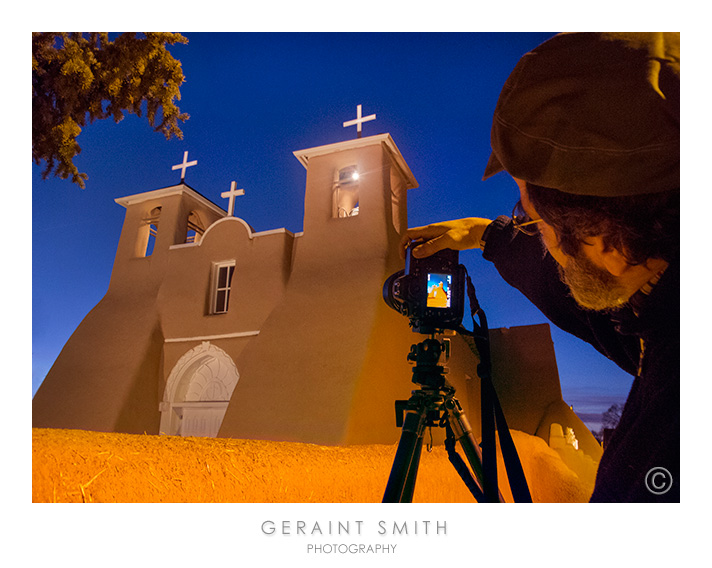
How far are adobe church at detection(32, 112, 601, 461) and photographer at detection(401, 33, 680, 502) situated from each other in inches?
32.6

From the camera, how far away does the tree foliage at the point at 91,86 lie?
1.74m

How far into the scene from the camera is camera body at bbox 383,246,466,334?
1.24 m

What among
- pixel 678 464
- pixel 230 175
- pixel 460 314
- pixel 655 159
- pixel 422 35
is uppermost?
pixel 422 35

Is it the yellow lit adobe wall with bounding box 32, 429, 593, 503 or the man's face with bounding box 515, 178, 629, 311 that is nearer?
the man's face with bounding box 515, 178, 629, 311

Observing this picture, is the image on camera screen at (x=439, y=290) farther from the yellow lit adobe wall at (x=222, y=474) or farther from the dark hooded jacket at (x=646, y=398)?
the yellow lit adobe wall at (x=222, y=474)

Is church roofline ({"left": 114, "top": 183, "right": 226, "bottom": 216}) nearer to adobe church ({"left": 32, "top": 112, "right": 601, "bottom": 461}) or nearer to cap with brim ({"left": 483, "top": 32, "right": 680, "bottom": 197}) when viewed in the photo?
adobe church ({"left": 32, "top": 112, "right": 601, "bottom": 461})

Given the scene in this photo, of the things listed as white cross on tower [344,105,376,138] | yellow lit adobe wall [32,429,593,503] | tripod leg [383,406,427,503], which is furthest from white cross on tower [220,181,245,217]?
tripod leg [383,406,427,503]

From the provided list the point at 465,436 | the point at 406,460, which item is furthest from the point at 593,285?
the point at 406,460

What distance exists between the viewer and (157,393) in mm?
2516

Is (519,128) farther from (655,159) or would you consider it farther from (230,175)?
(230,175)
